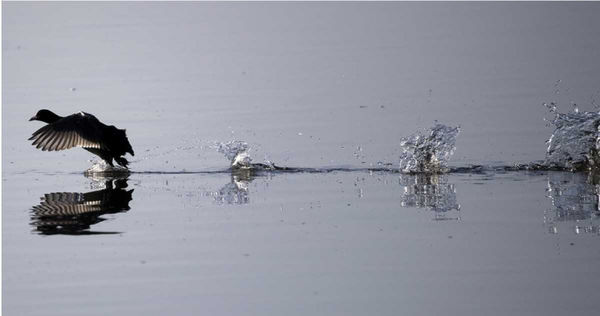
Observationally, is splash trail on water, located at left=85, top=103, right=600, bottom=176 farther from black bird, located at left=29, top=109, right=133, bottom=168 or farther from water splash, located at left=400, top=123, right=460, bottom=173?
black bird, located at left=29, top=109, right=133, bottom=168

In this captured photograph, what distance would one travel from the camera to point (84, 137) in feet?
40.3

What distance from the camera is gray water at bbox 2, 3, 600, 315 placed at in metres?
7.23

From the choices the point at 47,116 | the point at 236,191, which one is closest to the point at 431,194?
the point at 236,191

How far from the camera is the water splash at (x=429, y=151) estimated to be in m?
11.6

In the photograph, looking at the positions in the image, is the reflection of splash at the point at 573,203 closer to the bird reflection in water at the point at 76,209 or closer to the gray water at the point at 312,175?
the gray water at the point at 312,175

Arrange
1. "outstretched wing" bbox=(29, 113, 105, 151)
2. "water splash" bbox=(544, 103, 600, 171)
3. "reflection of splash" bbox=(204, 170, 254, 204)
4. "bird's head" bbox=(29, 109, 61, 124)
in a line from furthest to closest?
"bird's head" bbox=(29, 109, 61, 124) → "outstretched wing" bbox=(29, 113, 105, 151) → "water splash" bbox=(544, 103, 600, 171) → "reflection of splash" bbox=(204, 170, 254, 204)

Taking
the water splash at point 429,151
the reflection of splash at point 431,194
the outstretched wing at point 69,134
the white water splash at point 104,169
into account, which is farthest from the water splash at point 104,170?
the reflection of splash at point 431,194

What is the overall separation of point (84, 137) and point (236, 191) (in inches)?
86.1

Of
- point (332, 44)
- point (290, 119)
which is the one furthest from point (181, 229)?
point (332, 44)

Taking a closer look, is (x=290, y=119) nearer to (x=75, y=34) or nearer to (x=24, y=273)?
(x=24, y=273)

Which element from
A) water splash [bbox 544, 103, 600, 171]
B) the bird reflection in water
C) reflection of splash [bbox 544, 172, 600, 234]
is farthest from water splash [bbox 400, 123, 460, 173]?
the bird reflection in water

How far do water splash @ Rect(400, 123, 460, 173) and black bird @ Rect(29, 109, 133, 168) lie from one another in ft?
9.19

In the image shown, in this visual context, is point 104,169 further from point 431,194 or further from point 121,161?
point 431,194

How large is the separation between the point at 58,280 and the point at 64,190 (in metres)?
3.82
